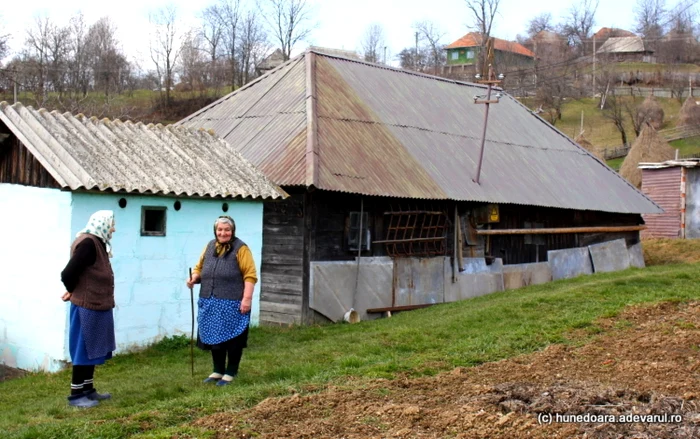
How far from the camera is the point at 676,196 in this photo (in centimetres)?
2997

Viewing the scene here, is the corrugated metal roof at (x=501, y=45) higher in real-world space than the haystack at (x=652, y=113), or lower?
higher

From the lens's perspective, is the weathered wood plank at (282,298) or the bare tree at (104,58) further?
the bare tree at (104,58)

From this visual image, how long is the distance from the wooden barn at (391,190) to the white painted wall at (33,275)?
175 inches

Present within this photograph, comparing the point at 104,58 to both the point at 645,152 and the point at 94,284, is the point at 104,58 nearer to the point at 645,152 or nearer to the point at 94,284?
the point at 645,152

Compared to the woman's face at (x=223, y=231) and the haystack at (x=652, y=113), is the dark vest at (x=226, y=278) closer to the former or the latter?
the woman's face at (x=223, y=231)

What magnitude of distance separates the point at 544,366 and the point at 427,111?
11915 millimetres

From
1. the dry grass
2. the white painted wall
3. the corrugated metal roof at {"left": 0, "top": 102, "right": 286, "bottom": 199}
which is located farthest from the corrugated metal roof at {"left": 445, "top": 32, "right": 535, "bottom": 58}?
the white painted wall

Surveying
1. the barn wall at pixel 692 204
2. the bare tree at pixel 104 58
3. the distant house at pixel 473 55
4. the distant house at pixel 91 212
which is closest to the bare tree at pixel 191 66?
the bare tree at pixel 104 58

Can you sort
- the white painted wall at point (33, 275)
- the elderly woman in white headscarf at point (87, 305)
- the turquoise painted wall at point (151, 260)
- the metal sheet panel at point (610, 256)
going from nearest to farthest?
the elderly woman in white headscarf at point (87, 305) < the white painted wall at point (33, 275) < the turquoise painted wall at point (151, 260) < the metal sheet panel at point (610, 256)

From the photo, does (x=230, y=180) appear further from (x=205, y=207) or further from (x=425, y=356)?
(x=425, y=356)

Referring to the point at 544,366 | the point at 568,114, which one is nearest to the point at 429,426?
the point at 544,366

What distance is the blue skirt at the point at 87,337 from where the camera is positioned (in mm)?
7797

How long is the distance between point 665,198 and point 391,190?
1850cm

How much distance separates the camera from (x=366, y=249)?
15.4 meters
